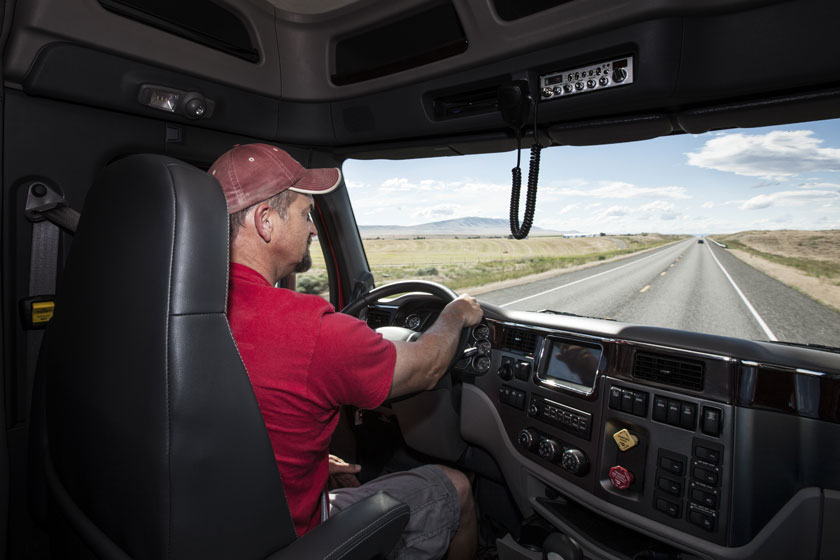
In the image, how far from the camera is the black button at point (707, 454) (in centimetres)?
157

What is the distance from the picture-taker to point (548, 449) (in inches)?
79.7

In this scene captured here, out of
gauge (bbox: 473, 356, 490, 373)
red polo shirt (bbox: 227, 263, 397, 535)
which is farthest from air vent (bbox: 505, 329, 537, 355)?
red polo shirt (bbox: 227, 263, 397, 535)

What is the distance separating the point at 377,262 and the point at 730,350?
7.06ft

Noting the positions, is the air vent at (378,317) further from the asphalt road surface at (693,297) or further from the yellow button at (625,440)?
the yellow button at (625,440)

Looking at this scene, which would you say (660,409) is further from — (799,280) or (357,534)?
(357,534)

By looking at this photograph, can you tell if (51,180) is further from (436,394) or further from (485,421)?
(485,421)

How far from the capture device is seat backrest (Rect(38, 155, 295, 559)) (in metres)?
0.89

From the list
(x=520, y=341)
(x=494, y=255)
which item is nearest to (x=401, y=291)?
(x=494, y=255)

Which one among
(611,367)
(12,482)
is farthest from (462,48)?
(12,482)

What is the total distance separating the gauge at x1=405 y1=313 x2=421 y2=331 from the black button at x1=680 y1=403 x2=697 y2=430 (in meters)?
1.34

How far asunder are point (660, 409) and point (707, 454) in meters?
0.19

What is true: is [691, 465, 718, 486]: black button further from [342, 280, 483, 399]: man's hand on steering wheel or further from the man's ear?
the man's ear

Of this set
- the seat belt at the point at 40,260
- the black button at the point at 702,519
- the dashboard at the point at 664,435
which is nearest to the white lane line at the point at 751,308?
the dashboard at the point at 664,435

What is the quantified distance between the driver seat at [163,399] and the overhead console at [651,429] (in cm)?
114
